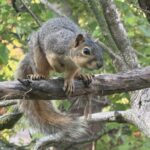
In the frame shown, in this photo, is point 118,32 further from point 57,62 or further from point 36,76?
point 36,76

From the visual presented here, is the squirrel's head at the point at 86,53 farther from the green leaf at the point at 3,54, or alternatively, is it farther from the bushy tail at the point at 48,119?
the green leaf at the point at 3,54

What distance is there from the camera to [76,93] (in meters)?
3.30

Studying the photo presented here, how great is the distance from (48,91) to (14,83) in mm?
229

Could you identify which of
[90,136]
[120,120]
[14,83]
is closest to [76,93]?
[14,83]

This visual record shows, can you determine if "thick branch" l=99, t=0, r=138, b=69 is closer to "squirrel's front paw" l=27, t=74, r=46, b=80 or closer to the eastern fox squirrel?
the eastern fox squirrel

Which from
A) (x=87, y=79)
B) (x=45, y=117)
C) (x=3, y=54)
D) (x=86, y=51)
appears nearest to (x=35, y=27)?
(x=3, y=54)

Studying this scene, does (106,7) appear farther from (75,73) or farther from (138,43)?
(138,43)

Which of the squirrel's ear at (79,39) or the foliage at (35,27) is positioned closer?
the squirrel's ear at (79,39)

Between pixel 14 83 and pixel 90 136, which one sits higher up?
pixel 14 83

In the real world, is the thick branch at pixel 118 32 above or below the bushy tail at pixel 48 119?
above

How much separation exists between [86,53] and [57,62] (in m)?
0.23

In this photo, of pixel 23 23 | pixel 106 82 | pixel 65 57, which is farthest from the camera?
pixel 23 23

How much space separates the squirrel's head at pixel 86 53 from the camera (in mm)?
3387

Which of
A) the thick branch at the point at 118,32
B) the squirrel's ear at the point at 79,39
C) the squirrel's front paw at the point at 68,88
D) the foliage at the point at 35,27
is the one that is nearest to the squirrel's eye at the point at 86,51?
the squirrel's ear at the point at 79,39
